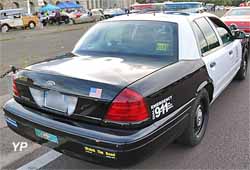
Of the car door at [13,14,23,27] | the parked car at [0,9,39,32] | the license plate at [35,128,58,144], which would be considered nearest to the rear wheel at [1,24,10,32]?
the parked car at [0,9,39,32]

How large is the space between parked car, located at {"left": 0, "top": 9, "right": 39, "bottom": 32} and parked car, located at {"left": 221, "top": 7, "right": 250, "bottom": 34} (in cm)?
2266

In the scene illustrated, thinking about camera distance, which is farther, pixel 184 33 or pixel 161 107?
pixel 184 33

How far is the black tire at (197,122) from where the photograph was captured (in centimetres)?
343

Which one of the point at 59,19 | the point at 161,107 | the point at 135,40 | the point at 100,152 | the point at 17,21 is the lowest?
the point at 100,152

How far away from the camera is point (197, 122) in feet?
12.3

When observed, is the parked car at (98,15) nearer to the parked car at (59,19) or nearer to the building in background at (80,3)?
the parked car at (59,19)

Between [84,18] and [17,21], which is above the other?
[84,18]

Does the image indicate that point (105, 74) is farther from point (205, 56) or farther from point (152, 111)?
point (205, 56)

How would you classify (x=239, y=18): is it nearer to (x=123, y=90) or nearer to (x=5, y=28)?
(x=123, y=90)

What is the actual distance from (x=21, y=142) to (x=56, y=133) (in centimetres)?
134

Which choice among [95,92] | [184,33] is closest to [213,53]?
[184,33]

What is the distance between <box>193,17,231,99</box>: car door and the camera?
3.93m

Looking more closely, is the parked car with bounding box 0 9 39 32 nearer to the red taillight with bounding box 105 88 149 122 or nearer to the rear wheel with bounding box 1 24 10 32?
the rear wheel with bounding box 1 24 10 32

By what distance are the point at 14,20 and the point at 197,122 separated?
94.8 feet
